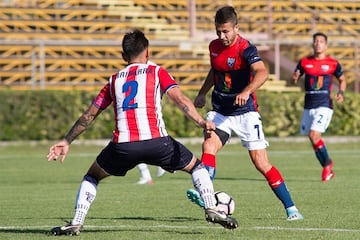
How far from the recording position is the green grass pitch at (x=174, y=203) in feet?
31.8

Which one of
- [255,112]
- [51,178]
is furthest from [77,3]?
[255,112]

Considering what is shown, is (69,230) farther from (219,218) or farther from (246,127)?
(246,127)

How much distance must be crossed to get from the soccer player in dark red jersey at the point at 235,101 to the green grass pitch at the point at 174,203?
52 centimetres

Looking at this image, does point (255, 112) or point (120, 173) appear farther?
point (255, 112)

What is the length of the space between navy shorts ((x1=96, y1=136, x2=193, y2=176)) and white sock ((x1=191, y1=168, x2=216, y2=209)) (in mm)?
156

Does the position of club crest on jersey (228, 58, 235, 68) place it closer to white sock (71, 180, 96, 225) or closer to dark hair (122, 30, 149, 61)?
dark hair (122, 30, 149, 61)

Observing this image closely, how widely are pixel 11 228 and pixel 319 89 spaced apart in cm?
884

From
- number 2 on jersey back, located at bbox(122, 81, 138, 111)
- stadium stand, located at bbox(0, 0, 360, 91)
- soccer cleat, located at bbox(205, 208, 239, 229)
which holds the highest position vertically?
number 2 on jersey back, located at bbox(122, 81, 138, 111)

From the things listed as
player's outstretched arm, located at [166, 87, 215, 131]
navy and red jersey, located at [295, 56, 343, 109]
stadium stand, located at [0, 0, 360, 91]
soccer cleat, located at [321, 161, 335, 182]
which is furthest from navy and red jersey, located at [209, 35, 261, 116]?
stadium stand, located at [0, 0, 360, 91]

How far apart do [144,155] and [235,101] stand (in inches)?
78.7

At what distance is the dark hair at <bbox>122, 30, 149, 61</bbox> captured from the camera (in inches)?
351

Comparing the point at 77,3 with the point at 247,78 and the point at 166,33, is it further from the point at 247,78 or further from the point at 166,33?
the point at 247,78

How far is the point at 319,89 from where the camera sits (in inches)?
706

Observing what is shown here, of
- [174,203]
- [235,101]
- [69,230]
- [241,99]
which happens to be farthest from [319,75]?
[69,230]
